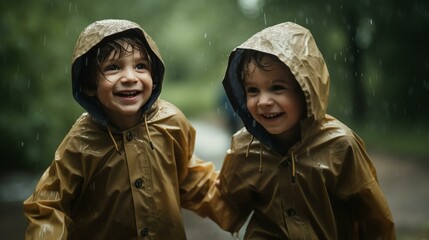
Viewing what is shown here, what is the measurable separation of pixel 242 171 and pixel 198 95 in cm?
2699

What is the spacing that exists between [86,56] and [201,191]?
1.38 meters

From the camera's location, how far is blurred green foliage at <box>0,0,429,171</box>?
9461 mm

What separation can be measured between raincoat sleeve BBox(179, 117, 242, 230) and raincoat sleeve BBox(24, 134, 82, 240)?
0.86 m

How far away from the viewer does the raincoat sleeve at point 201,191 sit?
4270mm

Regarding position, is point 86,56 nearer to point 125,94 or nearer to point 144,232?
point 125,94

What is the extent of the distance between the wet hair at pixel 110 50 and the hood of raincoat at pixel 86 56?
0.03 meters

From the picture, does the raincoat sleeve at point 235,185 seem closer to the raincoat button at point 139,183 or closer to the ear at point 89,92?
the raincoat button at point 139,183

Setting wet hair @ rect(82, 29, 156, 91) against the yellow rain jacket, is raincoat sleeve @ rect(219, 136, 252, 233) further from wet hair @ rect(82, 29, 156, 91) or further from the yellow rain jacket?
wet hair @ rect(82, 29, 156, 91)

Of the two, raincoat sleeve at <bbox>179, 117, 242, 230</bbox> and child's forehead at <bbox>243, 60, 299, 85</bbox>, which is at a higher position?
child's forehead at <bbox>243, 60, 299, 85</bbox>

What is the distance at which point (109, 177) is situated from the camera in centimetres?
394

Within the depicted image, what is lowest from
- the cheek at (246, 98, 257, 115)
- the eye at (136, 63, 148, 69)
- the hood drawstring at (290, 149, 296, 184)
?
the hood drawstring at (290, 149, 296, 184)

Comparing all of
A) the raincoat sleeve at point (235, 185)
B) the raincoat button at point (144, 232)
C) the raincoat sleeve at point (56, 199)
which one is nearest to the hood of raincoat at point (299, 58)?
the raincoat sleeve at point (235, 185)

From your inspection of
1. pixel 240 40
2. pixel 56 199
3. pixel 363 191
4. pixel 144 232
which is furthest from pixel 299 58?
pixel 240 40

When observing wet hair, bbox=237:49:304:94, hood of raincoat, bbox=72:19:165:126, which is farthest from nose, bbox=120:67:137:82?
wet hair, bbox=237:49:304:94
